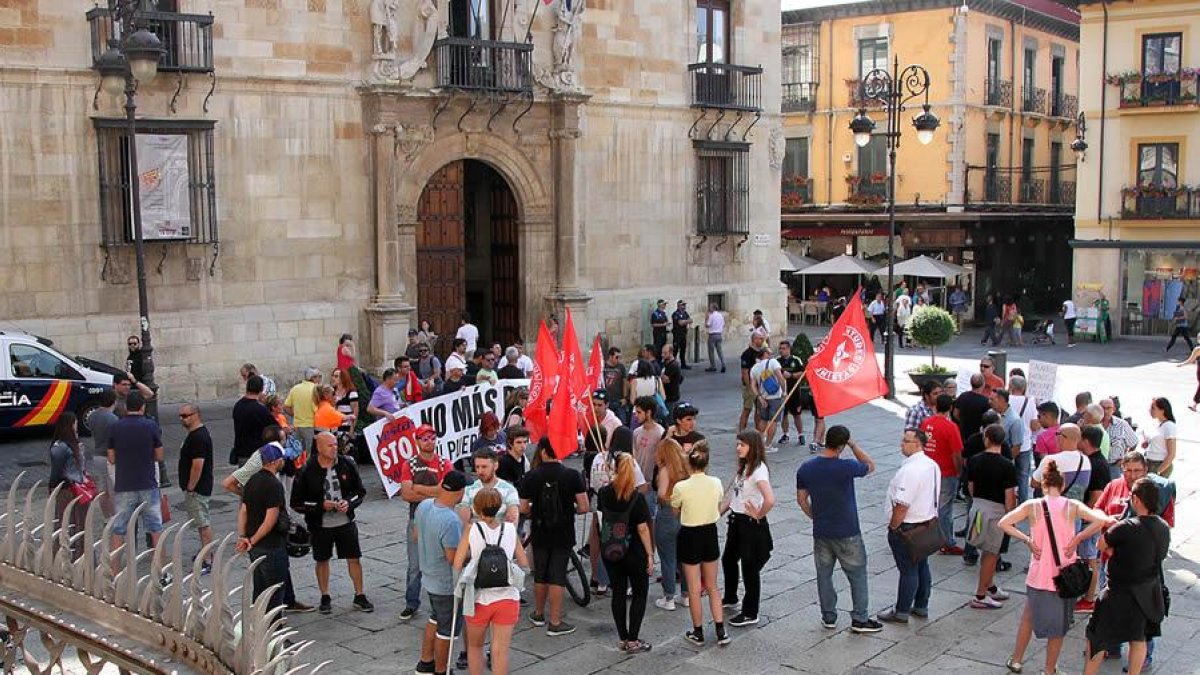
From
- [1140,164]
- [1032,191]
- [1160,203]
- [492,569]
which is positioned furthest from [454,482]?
[1032,191]

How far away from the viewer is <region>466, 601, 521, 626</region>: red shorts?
819 cm

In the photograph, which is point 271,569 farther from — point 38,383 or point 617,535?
point 38,383

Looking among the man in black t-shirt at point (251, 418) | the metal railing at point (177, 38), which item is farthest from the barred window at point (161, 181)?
the man in black t-shirt at point (251, 418)

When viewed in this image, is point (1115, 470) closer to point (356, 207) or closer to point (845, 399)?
point (845, 399)

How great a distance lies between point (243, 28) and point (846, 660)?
15904 mm

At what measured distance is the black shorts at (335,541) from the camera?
1016 cm

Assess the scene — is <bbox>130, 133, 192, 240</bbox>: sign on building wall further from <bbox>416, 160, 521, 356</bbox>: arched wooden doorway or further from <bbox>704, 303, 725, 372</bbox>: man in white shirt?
<bbox>704, 303, 725, 372</bbox>: man in white shirt

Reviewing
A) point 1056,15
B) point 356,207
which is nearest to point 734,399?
point 356,207

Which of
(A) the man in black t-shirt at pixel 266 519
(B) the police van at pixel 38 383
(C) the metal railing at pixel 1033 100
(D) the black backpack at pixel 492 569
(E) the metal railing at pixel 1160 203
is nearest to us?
(D) the black backpack at pixel 492 569

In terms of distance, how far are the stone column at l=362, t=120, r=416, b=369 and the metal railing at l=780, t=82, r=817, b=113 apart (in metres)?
21.3

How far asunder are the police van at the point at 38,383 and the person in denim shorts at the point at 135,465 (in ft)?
21.4

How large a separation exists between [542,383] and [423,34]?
12031mm

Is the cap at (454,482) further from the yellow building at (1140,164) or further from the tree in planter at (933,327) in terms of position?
the yellow building at (1140,164)

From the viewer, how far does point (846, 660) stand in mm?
9359
